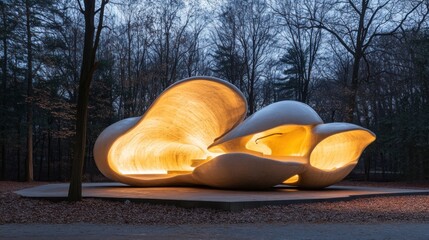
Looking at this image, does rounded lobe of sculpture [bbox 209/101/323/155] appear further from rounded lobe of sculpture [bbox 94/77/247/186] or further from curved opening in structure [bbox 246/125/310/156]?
rounded lobe of sculpture [bbox 94/77/247/186]

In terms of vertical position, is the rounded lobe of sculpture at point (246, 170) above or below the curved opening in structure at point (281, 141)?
below

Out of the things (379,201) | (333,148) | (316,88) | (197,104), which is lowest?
(379,201)

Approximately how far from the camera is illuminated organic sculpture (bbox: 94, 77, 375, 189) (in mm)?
13664

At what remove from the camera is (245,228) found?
747 centimetres

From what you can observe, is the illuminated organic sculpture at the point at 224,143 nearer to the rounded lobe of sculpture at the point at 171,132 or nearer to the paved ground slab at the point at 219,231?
the rounded lobe of sculpture at the point at 171,132

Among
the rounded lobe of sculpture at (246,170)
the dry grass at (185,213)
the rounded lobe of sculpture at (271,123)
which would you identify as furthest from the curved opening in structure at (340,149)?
→ the dry grass at (185,213)

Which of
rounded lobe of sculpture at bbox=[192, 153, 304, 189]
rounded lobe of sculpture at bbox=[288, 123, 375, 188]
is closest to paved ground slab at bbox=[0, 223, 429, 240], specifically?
rounded lobe of sculpture at bbox=[192, 153, 304, 189]

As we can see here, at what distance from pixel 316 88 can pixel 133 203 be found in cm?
2341

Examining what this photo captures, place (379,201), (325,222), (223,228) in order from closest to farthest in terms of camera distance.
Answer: (223,228) < (325,222) < (379,201)

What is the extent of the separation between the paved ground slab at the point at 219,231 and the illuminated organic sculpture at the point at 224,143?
5544mm

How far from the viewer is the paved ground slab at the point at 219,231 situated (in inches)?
253

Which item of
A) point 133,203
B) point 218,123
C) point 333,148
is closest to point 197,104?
point 218,123

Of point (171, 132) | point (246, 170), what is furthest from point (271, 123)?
point (171, 132)

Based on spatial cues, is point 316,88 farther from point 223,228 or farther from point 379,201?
point 223,228
